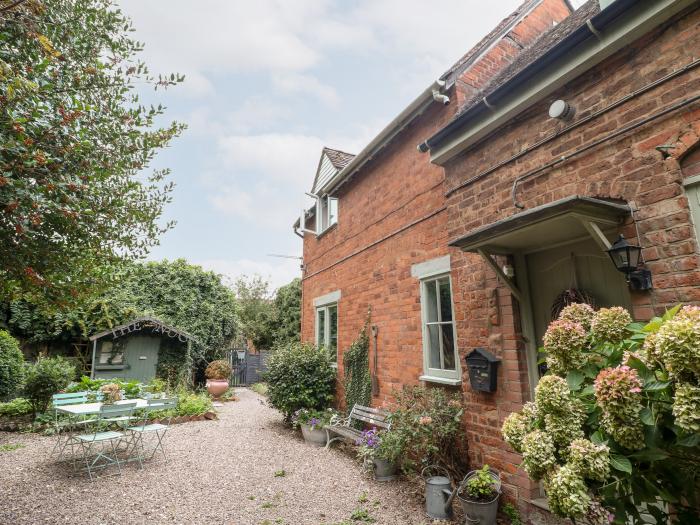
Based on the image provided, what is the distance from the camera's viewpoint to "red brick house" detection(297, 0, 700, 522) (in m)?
2.88

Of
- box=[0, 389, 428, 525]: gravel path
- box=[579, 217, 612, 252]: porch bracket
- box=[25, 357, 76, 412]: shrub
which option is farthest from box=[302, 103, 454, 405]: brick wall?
box=[25, 357, 76, 412]: shrub

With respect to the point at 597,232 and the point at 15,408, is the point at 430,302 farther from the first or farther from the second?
the point at 15,408

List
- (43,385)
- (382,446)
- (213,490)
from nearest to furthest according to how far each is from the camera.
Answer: (382,446)
(213,490)
(43,385)

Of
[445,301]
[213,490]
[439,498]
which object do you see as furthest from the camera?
[445,301]

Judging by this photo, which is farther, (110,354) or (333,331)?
(110,354)

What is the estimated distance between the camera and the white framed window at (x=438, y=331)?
5.43m

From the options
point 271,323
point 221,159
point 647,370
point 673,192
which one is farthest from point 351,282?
point 271,323

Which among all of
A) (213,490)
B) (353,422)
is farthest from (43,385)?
(353,422)

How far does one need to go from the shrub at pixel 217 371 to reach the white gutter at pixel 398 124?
9.90 metres

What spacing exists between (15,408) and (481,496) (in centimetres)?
1136

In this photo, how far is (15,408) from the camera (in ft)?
30.9

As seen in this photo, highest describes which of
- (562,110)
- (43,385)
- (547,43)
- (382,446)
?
(547,43)

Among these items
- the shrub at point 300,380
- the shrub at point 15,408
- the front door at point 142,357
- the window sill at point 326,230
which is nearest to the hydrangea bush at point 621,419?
the shrub at point 300,380

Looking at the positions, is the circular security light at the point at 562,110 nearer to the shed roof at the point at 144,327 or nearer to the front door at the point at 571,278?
the front door at the point at 571,278
